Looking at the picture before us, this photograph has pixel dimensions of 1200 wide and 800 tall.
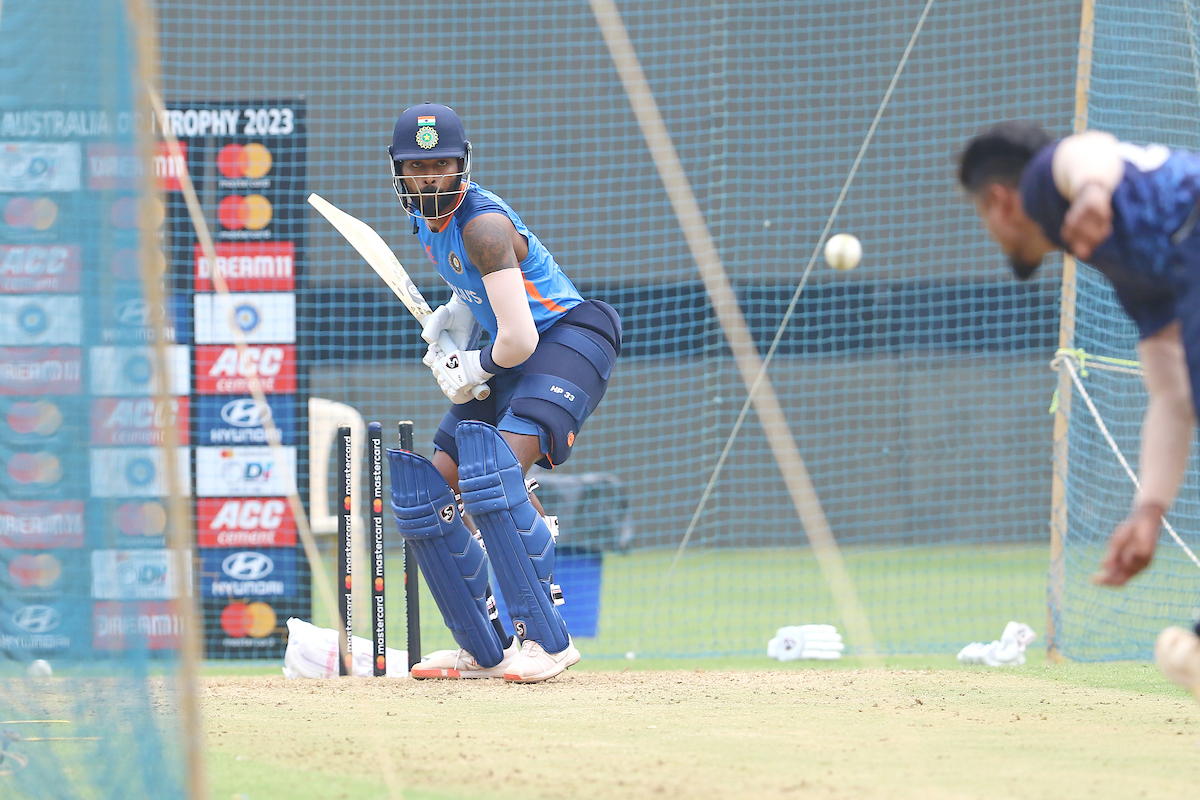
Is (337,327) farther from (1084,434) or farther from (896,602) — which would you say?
(1084,434)

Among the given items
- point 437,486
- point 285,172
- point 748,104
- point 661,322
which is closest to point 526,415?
point 437,486

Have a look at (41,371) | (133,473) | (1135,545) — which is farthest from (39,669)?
(1135,545)

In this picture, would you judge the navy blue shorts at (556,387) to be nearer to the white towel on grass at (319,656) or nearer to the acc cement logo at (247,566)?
the white towel on grass at (319,656)

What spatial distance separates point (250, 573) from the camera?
25.9 feet

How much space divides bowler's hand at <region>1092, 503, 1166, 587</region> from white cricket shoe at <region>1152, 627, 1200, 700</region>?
18 cm

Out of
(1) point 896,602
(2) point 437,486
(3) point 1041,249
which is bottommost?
(1) point 896,602

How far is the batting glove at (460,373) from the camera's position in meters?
4.71

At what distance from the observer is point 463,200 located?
15.3 feet

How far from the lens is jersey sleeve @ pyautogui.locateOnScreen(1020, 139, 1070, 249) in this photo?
8.27 ft

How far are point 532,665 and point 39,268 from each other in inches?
89.1

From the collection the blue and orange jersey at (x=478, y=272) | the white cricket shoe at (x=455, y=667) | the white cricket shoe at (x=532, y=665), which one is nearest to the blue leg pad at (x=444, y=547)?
the white cricket shoe at (x=455, y=667)

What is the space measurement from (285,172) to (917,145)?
6754 mm

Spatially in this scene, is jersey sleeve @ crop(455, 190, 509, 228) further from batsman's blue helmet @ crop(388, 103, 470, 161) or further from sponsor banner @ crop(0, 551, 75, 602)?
sponsor banner @ crop(0, 551, 75, 602)

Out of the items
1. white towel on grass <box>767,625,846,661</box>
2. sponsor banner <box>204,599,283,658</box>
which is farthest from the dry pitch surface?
sponsor banner <box>204,599,283,658</box>
